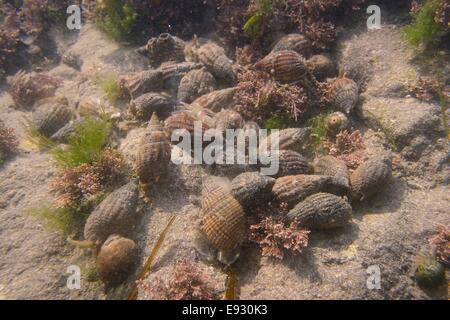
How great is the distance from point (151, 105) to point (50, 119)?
1.81 meters

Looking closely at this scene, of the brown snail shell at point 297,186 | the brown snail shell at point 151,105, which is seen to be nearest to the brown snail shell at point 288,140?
the brown snail shell at point 297,186

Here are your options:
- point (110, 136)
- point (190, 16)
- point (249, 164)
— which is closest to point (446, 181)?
point (249, 164)

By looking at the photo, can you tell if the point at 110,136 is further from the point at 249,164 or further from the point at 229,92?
the point at 249,164

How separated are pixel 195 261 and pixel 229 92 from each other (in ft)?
8.57

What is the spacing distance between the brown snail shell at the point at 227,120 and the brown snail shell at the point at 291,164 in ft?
2.60

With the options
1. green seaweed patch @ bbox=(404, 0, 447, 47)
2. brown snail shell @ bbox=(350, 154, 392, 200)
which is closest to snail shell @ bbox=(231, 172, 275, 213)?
brown snail shell @ bbox=(350, 154, 392, 200)

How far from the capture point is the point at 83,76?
6355mm

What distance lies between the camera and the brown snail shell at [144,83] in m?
5.07

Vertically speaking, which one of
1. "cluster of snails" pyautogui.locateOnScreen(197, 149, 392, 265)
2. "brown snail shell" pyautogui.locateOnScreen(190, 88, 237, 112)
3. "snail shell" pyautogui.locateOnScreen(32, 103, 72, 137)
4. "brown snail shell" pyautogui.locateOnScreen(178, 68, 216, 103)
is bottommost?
"cluster of snails" pyautogui.locateOnScreen(197, 149, 392, 265)

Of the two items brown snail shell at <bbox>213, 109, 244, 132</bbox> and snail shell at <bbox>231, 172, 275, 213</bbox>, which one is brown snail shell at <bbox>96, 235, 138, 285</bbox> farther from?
brown snail shell at <bbox>213, 109, 244, 132</bbox>

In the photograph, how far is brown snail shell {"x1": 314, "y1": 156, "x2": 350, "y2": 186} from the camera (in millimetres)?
3770

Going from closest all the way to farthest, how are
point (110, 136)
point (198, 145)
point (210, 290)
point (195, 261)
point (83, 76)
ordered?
point (210, 290) → point (195, 261) → point (198, 145) → point (110, 136) → point (83, 76)

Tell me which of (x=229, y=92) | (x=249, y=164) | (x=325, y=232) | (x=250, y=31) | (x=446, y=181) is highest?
(x=250, y=31)

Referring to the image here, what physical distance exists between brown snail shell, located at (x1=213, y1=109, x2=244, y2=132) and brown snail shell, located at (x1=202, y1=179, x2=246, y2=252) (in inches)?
44.9
